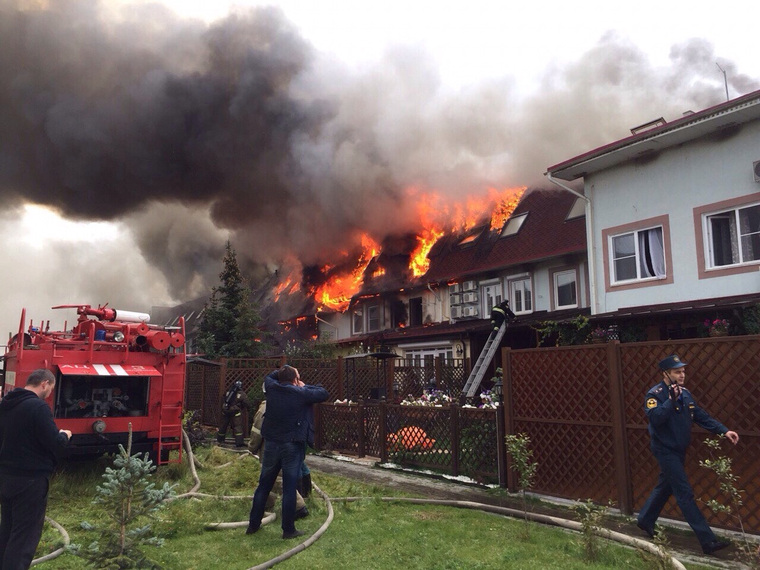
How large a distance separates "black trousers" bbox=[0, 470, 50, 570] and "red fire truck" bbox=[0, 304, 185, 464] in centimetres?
446

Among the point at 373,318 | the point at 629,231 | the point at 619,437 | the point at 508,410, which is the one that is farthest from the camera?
the point at 373,318

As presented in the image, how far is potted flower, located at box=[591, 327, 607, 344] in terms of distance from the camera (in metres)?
14.3

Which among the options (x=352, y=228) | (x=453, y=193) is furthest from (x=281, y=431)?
(x=352, y=228)

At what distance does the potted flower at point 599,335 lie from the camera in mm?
14258

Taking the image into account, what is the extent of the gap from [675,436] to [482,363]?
1242 centimetres

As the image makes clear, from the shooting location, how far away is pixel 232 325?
27469mm

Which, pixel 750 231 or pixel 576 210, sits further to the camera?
pixel 576 210

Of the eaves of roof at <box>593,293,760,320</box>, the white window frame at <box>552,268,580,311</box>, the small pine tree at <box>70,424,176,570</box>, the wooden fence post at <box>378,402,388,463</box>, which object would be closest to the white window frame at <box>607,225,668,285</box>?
the eaves of roof at <box>593,293,760,320</box>

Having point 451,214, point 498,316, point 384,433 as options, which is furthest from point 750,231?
point 451,214

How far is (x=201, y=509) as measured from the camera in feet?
23.4

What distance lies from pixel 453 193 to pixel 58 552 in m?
22.4

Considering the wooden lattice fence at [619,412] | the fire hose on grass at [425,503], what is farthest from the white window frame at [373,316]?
the wooden lattice fence at [619,412]

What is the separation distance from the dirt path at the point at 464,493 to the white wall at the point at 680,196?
8.24m

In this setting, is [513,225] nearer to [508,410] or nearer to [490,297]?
[490,297]
